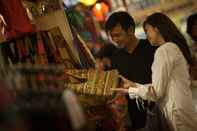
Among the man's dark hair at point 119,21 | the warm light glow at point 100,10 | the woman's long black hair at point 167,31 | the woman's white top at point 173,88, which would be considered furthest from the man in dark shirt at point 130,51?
the warm light glow at point 100,10

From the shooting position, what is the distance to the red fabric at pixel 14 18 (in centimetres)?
252

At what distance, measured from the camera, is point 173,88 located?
3.00 meters

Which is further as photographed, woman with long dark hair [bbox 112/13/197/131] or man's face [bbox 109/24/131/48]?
man's face [bbox 109/24/131/48]

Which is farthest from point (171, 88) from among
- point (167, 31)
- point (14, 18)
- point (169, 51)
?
point (14, 18)

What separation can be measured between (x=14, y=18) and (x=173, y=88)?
1.36 meters

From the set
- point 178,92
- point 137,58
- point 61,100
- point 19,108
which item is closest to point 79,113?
point 61,100

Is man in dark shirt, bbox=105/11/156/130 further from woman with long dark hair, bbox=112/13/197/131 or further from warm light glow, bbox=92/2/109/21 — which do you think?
warm light glow, bbox=92/2/109/21

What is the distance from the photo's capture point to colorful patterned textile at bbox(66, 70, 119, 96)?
2.67 meters

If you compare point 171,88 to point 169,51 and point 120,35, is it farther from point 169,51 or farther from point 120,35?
point 120,35

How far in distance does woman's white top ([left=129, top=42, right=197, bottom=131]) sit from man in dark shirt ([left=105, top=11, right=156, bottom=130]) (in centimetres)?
69

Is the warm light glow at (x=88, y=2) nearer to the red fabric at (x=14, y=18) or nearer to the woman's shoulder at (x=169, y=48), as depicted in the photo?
the woman's shoulder at (x=169, y=48)

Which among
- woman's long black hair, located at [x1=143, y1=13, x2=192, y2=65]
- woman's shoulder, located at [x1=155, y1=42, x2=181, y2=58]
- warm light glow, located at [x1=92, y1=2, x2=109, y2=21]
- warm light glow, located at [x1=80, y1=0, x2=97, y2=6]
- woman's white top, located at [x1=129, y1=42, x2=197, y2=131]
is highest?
warm light glow, located at [x1=80, y1=0, x2=97, y2=6]

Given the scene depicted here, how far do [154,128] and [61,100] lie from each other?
206cm

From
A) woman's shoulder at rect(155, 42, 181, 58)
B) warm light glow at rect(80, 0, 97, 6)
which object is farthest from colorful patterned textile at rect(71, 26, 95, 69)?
warm light glow at rect(80, 0, 97, 6)
